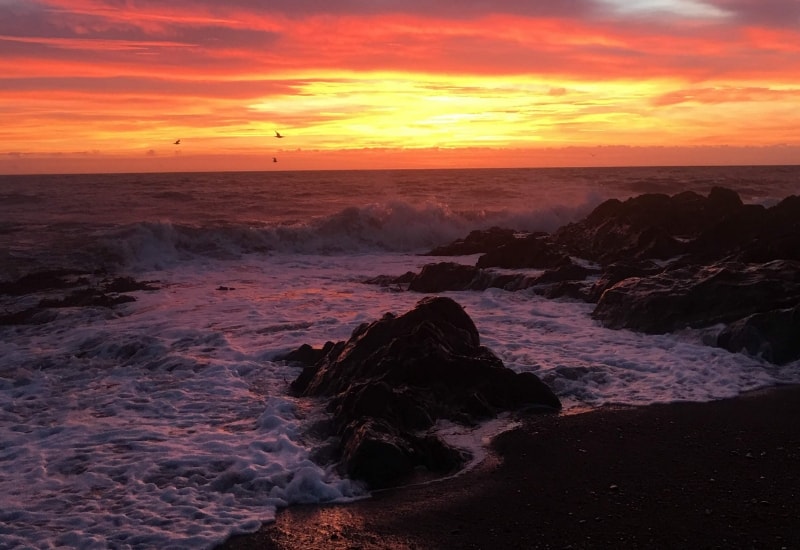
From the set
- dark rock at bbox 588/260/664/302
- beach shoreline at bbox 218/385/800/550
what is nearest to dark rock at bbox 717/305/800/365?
beach shoreline at bbox 218/385/800/550

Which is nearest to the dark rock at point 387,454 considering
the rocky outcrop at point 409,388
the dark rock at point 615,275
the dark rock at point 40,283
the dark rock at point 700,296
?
the rocky outcrop at point 409,388

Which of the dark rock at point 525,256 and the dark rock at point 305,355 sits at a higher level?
the dark rock at point 525,256

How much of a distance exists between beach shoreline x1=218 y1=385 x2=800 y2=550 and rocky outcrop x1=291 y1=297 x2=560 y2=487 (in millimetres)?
445

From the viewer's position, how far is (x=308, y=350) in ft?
40.4

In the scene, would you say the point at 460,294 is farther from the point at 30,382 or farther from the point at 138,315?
the point at 30,382

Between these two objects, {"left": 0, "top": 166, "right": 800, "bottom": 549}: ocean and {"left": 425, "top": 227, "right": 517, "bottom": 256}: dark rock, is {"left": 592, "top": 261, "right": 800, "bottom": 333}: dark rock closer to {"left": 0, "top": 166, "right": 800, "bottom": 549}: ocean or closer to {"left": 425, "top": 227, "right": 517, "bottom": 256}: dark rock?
{"left": 0, "top": 166, "right": 800, "bottom": 549}: ocean

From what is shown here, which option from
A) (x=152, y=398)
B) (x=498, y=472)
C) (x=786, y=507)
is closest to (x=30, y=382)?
(x=152, y=398)

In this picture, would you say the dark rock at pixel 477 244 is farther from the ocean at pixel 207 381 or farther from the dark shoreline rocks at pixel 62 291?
the dark shoreline rocks at pixel 62 291

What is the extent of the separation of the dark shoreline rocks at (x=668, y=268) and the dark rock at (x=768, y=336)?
0.05 ft

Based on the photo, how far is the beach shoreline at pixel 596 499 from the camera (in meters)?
6.12

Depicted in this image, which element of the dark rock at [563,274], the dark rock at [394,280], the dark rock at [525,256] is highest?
the dark rock at [525,256]

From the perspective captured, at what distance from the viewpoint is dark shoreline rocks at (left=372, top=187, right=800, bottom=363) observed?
12.7 meters

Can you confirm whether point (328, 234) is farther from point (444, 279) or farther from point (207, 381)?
point (207, 381)

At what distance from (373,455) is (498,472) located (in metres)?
1.35
